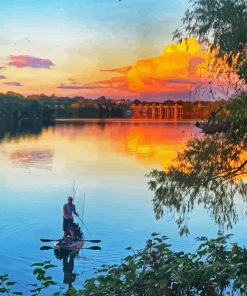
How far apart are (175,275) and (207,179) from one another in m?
6.00

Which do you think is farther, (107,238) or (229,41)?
(107,238)

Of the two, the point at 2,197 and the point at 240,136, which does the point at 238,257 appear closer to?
the point at 240,136

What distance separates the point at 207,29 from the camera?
353 inches

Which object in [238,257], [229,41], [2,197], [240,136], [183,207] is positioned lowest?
[2,197]

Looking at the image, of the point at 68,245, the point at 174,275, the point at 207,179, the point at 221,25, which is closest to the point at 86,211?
the point at 68,245

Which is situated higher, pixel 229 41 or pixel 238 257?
pixel 229 41

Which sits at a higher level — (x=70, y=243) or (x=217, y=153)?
(x=217, y=153)

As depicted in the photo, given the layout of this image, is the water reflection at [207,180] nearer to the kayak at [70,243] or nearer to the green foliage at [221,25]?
the green foliage at [221,25]

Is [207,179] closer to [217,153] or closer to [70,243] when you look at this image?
[217,153]

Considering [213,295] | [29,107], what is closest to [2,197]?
[213,295]

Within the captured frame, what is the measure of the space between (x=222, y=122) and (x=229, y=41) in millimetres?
1303

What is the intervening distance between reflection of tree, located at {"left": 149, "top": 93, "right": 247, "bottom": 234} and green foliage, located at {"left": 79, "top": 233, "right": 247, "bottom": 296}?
4.72 metres

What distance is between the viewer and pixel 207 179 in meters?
9.76

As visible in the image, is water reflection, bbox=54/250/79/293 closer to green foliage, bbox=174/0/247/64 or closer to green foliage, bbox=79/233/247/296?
green foliage, bbox=174/0/247/64
